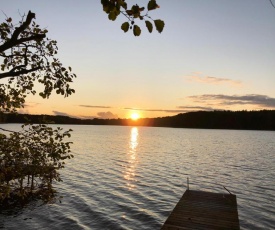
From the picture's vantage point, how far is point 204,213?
20234 millimetres

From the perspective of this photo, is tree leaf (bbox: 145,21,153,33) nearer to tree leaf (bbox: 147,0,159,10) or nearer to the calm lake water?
tree leaf (bbox: 147,0,159,10)

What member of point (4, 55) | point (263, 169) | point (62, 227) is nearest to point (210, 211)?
point (62, 227)

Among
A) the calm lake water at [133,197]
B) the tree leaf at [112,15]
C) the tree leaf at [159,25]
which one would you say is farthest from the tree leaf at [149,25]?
the calm lake water at [133,197]

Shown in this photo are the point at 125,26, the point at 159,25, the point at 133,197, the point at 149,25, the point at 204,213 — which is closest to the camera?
the point at 159,25

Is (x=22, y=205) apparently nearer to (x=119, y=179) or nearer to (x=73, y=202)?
(x=73, y=202)

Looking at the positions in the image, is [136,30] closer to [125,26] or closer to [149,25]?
[125,26]

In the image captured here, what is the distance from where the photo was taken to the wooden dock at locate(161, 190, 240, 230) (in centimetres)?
1798

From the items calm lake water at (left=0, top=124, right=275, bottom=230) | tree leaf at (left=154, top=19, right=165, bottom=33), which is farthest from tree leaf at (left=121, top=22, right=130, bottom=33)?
calm lake water at (left=0, top=124, right=275, bottom=230)

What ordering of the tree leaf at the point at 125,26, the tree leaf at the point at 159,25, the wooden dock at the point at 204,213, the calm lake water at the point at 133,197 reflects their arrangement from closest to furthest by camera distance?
1. the tree leaf at the point at 159,25
2. the tree leaf at the point at 125,26
3. the wooden dock at the point at 204,213
4. the calm lake water at the point at 133,197

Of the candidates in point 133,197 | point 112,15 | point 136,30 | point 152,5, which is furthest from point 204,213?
point 152,5

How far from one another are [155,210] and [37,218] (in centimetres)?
1075

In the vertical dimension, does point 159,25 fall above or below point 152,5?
below

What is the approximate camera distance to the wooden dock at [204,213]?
59.0 feet

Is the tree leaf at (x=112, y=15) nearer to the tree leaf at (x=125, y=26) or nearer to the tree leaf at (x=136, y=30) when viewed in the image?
the tree leaf at (x=125, y=26)
